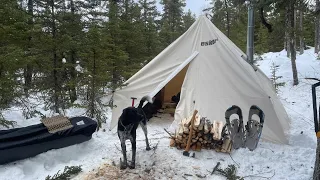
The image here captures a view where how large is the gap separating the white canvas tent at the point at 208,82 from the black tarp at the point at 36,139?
1627 millimetres

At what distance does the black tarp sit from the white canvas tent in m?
1.63

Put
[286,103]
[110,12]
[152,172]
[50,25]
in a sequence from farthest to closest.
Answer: [110,12] → [286,103] → [50,25] → [152,172]

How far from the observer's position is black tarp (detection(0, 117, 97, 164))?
461cm

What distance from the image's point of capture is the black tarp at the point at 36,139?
15.1ft

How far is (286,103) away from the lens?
10.8 m

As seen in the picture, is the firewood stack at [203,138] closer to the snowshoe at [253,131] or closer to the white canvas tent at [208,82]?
the snowshoe at [253,131]

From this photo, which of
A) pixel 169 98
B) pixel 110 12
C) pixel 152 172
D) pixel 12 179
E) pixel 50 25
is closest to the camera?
pixel 12 179

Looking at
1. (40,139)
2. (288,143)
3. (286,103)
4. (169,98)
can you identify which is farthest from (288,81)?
(40,139)

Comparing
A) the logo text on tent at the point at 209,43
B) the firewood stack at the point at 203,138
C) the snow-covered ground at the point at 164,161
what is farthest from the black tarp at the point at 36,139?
the logo text on tent at the point at 209,43

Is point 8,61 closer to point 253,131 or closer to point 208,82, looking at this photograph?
point 208,82

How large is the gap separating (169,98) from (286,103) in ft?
16.0

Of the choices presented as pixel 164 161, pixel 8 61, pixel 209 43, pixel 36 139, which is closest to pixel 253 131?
pixel 164 161

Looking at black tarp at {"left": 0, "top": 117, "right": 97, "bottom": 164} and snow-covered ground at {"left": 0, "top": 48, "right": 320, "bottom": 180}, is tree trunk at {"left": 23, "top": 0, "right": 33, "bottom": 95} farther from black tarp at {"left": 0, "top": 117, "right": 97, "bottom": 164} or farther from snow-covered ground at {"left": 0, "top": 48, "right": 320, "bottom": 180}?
snow-covered ground at {"left": 0, "top": 48, "right": 320, "bottom": 180}

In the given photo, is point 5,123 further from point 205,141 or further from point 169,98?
point 169,98
